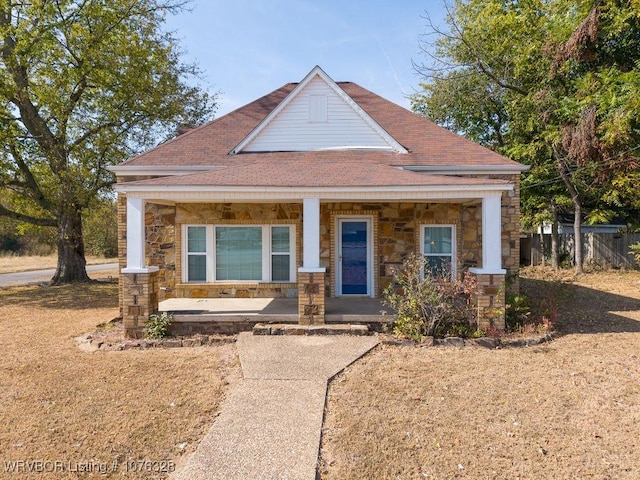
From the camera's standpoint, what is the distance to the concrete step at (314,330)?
6.97 m

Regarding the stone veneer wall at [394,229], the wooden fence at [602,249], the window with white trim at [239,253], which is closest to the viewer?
the stone veneer wall at [394,229]

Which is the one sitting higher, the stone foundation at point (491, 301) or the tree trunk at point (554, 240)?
the tree trunk at point (554, 240)

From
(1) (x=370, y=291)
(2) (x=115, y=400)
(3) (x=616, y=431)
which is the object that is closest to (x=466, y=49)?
(1) (x=370, y=291)

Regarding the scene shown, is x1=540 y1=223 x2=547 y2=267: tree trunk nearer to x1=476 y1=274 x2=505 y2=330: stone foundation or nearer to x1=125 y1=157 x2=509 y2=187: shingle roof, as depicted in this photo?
x1=125 y1=157 x2=509 y2=187: shingle roof

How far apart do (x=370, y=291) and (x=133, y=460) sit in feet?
22.1

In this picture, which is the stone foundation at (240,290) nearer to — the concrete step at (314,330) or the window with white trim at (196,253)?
the window with white trim at (196,253)

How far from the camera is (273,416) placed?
407 centimetres

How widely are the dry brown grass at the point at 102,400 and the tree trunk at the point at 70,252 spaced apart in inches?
360

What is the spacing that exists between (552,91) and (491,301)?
12898mm

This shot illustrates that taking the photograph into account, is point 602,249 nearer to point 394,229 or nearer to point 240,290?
point 394,229

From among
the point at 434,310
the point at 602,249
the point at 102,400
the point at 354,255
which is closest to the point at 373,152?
the point at 354,255

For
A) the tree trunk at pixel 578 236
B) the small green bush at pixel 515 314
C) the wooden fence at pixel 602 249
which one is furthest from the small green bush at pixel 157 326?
the wooden fence at pixel 602 249

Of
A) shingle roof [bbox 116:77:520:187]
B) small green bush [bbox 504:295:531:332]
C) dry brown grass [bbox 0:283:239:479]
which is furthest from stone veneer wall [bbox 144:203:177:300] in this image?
small green bush [bbox 504:295:531:332]

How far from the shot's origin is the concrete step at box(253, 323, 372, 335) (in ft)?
22.9
